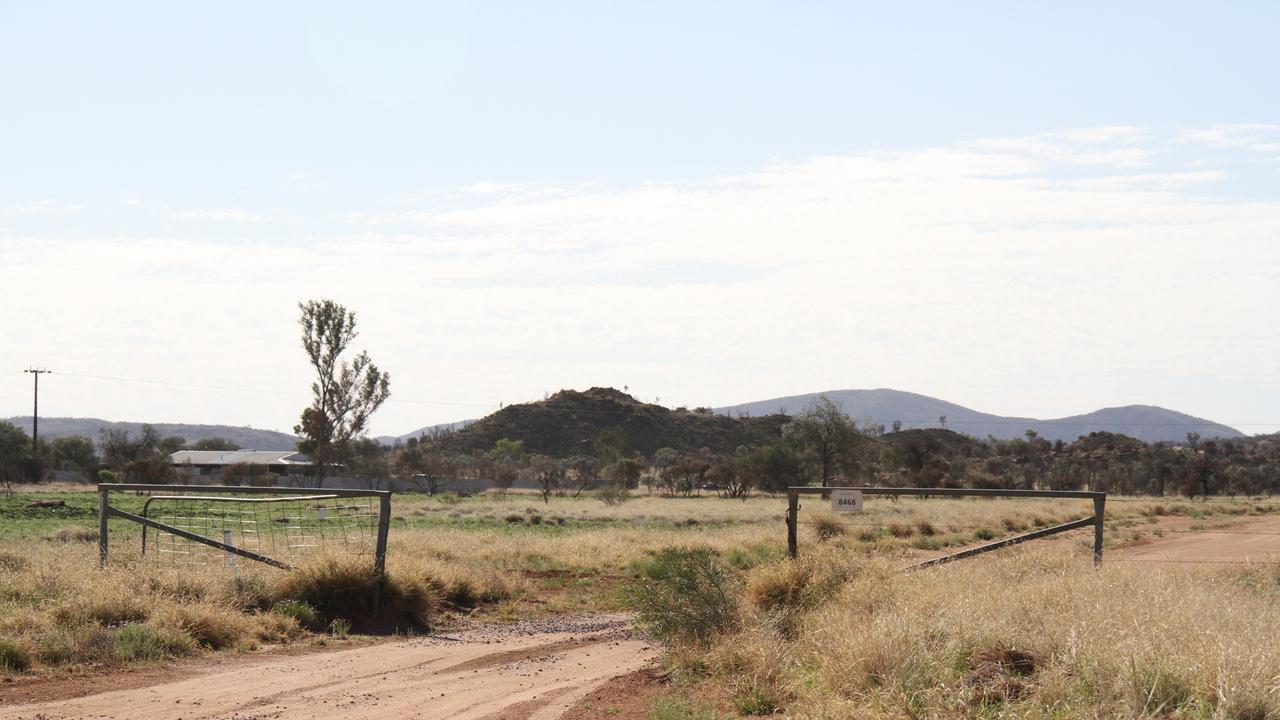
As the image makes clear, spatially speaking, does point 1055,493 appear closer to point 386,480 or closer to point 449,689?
point 449,689

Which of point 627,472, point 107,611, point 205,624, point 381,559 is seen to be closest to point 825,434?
point 627,472

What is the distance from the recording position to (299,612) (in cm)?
1376

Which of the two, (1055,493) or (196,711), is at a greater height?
(1055,493)

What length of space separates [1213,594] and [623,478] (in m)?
71.6

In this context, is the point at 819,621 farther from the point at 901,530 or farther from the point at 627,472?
the point at 627,472

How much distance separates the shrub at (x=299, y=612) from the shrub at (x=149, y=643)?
196 centimetres

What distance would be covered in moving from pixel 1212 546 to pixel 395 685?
2294 cm

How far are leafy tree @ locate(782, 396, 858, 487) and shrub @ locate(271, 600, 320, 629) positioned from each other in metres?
61.2

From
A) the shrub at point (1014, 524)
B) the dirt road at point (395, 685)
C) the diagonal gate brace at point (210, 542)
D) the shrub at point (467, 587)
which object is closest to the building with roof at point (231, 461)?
the shrub at point (1014, 524)

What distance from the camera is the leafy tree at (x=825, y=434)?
74250mm

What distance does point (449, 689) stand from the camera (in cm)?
1018

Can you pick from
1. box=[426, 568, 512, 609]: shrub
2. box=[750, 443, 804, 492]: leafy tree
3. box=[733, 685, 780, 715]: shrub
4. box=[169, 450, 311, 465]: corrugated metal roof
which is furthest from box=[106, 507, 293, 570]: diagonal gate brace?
box=[169, 450, 311, 465]: corrugated metal roof

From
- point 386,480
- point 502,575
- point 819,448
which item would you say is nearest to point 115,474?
point 386,480

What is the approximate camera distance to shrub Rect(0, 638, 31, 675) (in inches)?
406
